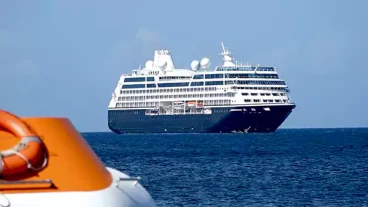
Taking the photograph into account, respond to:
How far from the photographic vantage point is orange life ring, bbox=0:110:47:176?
528cm

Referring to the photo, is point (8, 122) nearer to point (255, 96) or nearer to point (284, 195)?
point (284, 195)

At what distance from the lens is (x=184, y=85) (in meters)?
98.1

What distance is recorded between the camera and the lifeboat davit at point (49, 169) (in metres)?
5.31

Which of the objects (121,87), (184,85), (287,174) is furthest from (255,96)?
(287,174)

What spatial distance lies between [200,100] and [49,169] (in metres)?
89.5

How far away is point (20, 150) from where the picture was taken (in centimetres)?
535

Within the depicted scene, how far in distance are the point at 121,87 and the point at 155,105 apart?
6820 millimetres

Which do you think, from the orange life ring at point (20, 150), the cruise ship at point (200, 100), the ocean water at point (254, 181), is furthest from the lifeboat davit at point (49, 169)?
the cruise ship at point (200, 100)

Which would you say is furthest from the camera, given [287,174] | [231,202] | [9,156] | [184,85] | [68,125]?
[184,85]

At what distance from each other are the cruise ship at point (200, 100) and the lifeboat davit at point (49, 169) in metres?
84.6

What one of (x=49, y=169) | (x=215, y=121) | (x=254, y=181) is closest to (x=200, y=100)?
(x=215, y=121)

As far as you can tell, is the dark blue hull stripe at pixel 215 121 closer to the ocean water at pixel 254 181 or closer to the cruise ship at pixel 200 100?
the cruise ship at pixel 200 100

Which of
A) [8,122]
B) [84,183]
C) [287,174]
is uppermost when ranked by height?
[8,122]

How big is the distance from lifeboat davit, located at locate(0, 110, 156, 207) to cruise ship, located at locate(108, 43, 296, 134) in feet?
277
